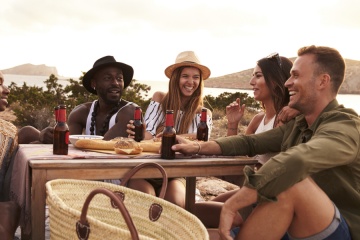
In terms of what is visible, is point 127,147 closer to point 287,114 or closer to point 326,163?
point 287,114

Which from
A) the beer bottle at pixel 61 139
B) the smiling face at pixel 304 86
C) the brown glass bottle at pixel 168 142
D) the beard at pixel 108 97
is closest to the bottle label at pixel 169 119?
the brown glass bottle at pixel 168 142

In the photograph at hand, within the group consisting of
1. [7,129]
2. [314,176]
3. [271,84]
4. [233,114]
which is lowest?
[314,176]

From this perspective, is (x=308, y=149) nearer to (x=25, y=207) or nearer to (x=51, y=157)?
(x=51, y=157)

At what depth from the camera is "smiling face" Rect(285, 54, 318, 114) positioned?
2.93 meters

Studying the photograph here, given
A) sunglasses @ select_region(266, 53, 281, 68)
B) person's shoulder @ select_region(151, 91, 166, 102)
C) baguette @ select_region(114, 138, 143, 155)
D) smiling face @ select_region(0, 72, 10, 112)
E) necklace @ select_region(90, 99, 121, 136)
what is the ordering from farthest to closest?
person's shoulder @ select_region(151, 91, 166, 102) < necklace @ select_region(90, 99, 121, 136) < sunglasses @ select_region(266, 53, 281, 68) < smiling face @ select_region(0, 72, 10, 112) < baguette @ select_region(114, 138, 143, 155)

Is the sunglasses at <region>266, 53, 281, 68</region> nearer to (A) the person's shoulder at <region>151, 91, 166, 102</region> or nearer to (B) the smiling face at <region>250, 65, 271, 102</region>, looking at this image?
(B) the smiling face at <region>250, 65, 271, 102</region>

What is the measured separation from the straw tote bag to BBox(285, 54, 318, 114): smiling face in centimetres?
102

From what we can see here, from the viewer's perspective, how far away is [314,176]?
8.93ft

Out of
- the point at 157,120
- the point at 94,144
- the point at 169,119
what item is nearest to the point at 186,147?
the point at 169,119

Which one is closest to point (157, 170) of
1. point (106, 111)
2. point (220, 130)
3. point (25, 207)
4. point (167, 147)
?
point (167, 147)

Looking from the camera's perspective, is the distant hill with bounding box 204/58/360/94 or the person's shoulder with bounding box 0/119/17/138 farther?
the distant hill with bounding box 204/58/360/94

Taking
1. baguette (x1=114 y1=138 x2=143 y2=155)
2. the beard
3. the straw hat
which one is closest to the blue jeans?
baguette (x1=114 y1=138 x2=143 y2=155)

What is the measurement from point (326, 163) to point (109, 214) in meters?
1.26

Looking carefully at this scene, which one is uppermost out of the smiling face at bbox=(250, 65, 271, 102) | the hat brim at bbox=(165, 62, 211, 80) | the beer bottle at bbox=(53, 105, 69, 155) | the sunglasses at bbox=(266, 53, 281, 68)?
the sunglasses at bbox=(266, 53, 281, 68)
